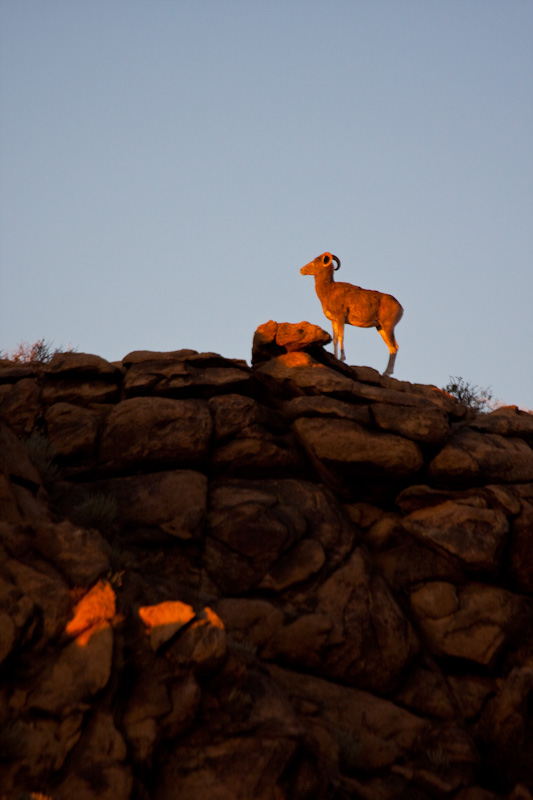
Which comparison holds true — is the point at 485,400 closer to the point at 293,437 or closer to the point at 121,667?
the point at 293,437

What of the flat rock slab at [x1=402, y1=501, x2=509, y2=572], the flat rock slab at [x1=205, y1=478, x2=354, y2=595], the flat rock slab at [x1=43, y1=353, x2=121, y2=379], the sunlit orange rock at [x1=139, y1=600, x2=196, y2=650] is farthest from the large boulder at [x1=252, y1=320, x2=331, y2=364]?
the sunlit orange rock at [x1=139, y1=600, x2=196, y2=650]

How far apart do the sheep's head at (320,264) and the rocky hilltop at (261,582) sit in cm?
573

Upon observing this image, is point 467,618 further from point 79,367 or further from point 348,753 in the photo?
point 79,367

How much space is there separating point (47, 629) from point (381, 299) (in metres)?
15.6

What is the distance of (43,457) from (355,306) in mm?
11191

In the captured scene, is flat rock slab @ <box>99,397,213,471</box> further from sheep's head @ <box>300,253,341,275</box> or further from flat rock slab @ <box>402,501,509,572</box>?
sheep's head @ <box>300,253,341,275</box>

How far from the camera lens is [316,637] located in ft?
35.3

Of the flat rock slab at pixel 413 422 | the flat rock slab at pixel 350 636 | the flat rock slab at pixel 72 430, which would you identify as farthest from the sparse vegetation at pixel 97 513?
the flat rock slab at pixel 413 422

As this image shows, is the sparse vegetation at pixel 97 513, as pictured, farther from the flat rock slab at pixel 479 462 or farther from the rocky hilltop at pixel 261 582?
the flat rock slab at pixel 479 462

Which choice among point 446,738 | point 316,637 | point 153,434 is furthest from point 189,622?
point 153,434

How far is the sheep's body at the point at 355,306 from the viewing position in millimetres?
20312

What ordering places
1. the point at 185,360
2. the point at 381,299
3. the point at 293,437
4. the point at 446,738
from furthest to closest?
the point at 381,299, the point at 185,360, the point at 293,437, the point at 446,738

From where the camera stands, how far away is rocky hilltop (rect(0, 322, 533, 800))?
7.27 m

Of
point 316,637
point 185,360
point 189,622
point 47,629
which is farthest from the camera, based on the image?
point 185,360
